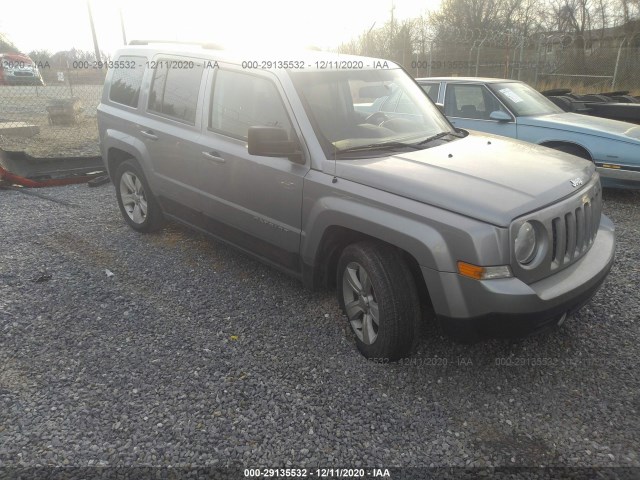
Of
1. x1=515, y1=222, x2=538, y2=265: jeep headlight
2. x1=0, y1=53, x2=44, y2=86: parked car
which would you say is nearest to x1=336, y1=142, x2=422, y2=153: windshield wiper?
x1=515, y1=222, x2=538, y2=265: jeep headlight

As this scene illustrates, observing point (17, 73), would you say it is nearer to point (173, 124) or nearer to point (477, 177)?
point (173, 124)

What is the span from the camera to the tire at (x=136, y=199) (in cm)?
483

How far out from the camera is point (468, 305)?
8.09 feet

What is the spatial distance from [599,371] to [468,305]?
112 cm

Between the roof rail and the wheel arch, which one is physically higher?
the roof rail

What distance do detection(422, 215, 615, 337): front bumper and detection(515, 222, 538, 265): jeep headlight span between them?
13 cm

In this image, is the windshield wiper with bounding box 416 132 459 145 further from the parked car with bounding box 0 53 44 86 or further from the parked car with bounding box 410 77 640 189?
the parked car with bounding box 0 53 44 86

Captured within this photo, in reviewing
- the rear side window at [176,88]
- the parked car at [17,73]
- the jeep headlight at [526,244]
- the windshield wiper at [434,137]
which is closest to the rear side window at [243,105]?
the rear side window at [176,88]

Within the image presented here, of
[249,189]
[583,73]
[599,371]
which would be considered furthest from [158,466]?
[583,73]

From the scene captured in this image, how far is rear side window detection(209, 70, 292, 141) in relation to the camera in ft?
11.2

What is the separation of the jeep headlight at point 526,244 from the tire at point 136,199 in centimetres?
357

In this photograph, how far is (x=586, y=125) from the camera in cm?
615

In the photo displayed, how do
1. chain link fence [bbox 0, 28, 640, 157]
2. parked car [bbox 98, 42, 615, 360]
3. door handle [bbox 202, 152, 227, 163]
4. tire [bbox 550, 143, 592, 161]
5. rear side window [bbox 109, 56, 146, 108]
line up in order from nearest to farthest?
1. parked car [bbox 98, 42, 615, 360]
2. door handle [bbox 202, 152, 227, 163]
3. rear side window [bbox 109, 56, 146, 108]
4. tire [bbox 550, 143, 592, 161]
5. chain link fence [bbox 0, 28, 640, 157]

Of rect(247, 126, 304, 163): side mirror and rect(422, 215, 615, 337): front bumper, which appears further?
rect(247, 126, 304, 163): side mirror
